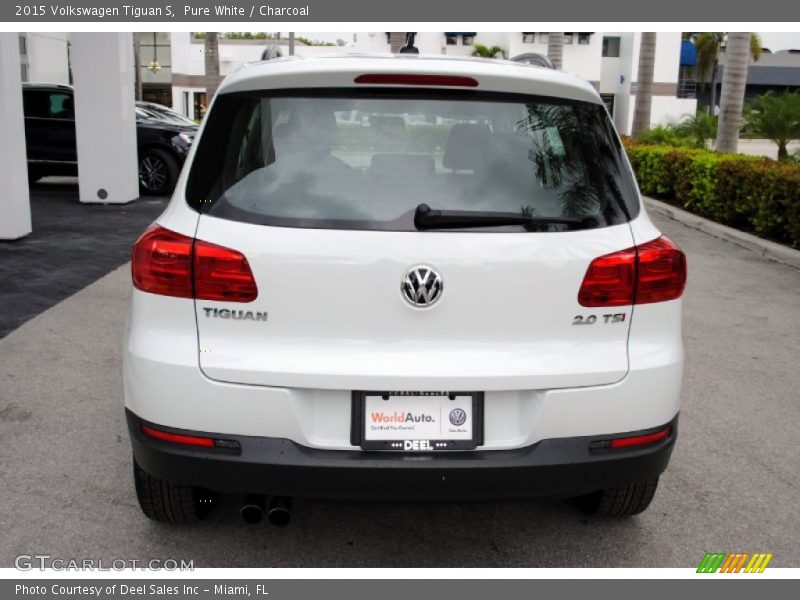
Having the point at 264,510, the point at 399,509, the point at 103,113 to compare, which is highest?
the point at 103,113

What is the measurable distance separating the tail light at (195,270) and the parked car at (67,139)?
1340 cm

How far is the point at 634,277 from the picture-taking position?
305cm

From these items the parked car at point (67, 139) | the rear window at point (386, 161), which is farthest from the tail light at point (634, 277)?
the parked car at point (67, 139)

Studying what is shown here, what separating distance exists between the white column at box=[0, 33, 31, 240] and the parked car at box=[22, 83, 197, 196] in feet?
17.6

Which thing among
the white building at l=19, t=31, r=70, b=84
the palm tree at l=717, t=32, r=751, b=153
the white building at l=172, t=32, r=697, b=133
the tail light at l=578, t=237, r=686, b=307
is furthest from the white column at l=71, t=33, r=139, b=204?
the white building at l=172, t=32, r=697, b=133

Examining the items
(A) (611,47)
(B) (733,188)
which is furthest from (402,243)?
(A) (611,47)

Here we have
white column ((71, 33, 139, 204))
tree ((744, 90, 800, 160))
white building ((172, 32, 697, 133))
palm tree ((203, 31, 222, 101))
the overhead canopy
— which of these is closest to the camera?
white column ((71, 33, 139, 204))

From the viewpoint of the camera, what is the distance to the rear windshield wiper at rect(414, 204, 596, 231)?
2920mm

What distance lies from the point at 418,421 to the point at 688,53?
220 ft

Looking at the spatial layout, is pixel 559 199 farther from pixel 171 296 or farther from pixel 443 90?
pixel 171 296

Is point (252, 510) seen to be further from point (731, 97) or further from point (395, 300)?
point (731, 97)

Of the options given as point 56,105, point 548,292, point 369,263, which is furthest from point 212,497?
point 56,105

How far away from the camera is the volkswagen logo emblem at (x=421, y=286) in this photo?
114 inches

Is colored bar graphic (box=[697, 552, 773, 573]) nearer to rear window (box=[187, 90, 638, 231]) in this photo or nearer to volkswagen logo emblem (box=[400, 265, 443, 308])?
rear window (box=[187, 90, 638, 231])
